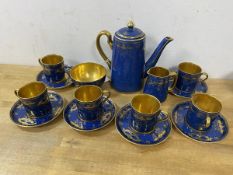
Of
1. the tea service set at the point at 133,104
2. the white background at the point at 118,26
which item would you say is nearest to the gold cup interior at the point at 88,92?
the tea service set at the point at 133,104

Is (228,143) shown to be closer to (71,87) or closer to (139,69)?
(139,69)

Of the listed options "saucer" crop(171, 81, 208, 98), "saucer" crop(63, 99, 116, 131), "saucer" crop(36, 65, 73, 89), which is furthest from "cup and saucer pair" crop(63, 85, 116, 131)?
"saucer" crop(171, 81, 208, 98)

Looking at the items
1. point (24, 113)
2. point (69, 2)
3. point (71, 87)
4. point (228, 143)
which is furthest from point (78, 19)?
point (228, 143)

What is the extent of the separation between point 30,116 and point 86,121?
0.16 m

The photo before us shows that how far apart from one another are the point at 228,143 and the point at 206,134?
6cm

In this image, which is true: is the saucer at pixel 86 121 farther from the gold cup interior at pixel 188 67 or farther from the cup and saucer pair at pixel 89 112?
the gold cup interior at pixel 188 67

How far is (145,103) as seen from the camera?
23.7 inches

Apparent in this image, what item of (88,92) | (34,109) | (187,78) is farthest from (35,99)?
(187,78)

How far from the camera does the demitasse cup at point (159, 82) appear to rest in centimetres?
64

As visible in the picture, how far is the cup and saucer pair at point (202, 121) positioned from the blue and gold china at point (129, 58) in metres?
0.17

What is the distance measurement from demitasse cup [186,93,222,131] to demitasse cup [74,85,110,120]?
0.81ft

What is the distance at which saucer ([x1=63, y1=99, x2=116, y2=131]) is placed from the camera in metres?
0.59

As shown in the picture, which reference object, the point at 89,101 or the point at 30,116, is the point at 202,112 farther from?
the point at 30,116

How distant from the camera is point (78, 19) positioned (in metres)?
0.74
